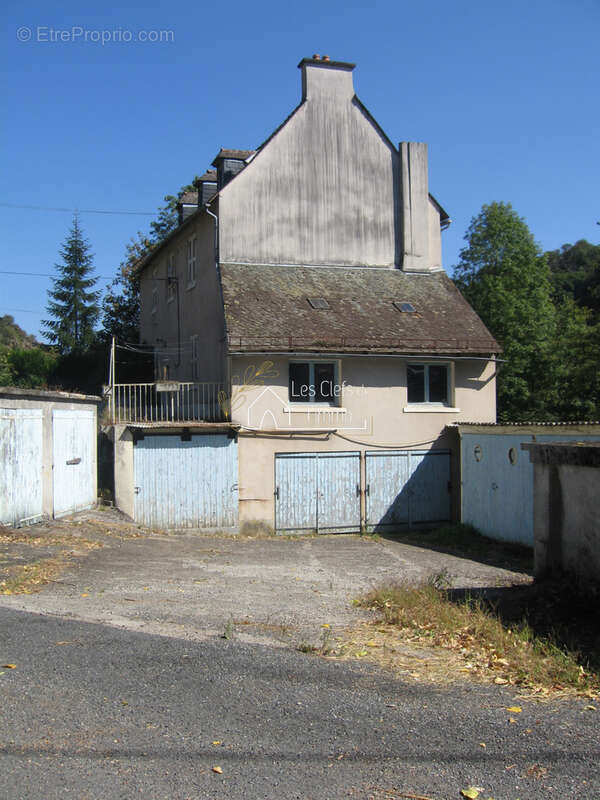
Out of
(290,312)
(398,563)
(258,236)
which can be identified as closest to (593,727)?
(398,563)

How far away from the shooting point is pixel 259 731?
512 centimetres

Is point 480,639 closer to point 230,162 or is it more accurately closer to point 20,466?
point 20,466

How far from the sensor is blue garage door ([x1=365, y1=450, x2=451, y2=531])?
20.5 m

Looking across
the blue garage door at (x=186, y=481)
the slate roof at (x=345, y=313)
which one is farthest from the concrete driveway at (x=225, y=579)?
the slate roof at (x=345, y=313)

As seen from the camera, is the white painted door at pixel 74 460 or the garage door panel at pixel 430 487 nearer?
the white painted door at pixel 74 460

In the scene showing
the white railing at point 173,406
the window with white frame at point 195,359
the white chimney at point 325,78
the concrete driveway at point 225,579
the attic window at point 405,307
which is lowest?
the concrete driveway at point 225,579

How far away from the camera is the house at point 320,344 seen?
756 inches

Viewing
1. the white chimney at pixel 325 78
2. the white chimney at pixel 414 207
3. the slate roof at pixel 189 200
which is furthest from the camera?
the slate roof at pixel 189 200

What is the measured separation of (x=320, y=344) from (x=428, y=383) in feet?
11.8

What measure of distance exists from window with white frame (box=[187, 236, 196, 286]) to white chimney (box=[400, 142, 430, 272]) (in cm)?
657

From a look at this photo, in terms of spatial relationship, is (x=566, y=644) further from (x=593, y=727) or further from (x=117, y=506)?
(x=117, y=506)

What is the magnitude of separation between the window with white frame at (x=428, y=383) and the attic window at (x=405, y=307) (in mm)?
1650

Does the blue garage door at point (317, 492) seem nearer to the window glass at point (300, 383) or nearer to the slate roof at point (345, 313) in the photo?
the window glass at point (300, 383)

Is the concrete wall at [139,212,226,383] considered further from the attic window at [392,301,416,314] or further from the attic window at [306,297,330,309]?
the attic window at [392,301,416,314]
